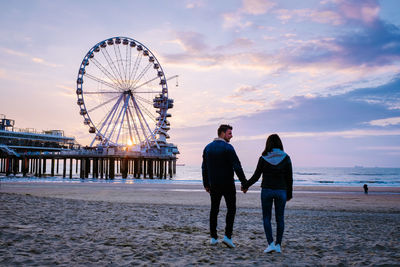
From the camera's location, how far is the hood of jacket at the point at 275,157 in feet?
14.2

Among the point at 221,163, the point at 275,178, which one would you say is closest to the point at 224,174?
the point at 221,163

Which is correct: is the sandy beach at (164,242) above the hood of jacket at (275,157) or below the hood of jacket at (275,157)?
below

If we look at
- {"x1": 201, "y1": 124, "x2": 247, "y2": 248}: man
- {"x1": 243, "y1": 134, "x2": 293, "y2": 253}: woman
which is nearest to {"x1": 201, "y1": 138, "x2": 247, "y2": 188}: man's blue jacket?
{"x1": 201, "y1": 124, "x2": 247, "y2": 248}: man

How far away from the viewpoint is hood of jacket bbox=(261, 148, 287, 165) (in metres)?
4.34

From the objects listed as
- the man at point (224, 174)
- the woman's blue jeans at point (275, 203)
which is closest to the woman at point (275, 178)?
the woman's blue jeans at point (275, 203)

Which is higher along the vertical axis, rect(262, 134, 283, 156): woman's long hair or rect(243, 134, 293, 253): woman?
rect(262, 134, 283, 156): woman's long hair

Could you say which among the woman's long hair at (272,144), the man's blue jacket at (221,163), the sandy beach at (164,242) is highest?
the woman's long hair at (272,144)

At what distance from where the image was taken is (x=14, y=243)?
14.4 feet

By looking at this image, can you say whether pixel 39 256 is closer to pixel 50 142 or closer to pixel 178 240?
pixel 178 240

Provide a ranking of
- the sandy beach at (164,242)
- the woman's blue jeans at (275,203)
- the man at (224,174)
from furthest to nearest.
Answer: the man at (224,174) → the woman's blue jeans at (275,203) → the sandy beach at (164,242)

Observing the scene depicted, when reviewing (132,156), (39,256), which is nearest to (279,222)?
(39,256)

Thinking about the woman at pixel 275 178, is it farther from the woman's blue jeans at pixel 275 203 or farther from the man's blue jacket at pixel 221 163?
the man's blue jacket at pixel 221 163

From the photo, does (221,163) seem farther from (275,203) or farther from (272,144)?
(275,203)

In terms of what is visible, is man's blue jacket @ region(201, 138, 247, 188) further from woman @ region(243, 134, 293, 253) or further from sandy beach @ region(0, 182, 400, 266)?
sandy beach @ region(0, 182, 400, 266)
